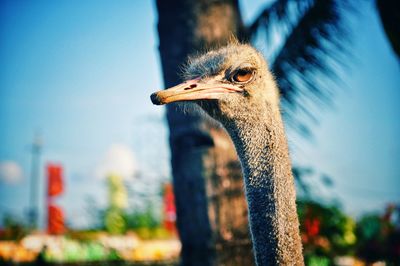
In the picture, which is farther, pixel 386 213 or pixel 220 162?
pixel 386 213

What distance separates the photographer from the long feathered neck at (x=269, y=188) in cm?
179

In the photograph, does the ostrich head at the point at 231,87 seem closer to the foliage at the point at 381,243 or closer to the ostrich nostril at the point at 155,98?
the ostrich nostril at the point at 155,98

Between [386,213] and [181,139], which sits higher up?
[181,139]

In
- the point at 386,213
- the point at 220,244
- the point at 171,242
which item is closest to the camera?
the point at 220,244

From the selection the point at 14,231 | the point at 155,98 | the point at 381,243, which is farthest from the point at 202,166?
the point at 14,231

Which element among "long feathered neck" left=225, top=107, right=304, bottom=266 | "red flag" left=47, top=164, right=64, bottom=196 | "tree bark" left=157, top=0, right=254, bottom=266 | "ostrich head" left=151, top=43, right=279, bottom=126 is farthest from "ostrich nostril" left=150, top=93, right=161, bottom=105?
"red flag" left=47, top=164, right=64, bottom=196

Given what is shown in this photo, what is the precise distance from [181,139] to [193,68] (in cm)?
128

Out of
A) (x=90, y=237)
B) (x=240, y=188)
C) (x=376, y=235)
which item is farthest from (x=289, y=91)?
(x=90, y=237)

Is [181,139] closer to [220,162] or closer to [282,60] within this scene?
[220,162]

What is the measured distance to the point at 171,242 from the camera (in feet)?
46.3

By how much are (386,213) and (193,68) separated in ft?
14.0

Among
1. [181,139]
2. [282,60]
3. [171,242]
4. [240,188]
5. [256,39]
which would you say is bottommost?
[171,242]

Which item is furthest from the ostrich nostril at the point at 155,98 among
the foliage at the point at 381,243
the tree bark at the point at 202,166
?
the foliage at the point at 381,243

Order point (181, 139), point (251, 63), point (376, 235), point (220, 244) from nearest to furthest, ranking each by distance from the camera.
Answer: point (251, 63)
point (220, 244)
point (181, 139)
point (376, 235)
